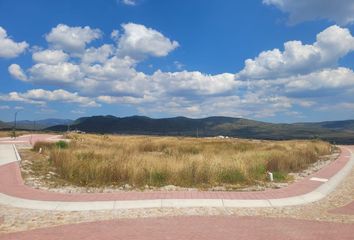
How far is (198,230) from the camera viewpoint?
7988 mm

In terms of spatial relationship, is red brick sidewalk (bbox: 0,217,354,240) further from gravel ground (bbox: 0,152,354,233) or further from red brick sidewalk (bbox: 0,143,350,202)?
red brick sidewalk (bbox: 0,143,350,202)

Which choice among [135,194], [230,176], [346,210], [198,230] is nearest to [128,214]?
[198,230]

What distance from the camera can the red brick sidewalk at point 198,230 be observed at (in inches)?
296

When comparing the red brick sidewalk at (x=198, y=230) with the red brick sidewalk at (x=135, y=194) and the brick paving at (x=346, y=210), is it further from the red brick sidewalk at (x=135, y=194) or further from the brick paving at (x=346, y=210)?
the red brick sidewalk at (x=135, y=194)

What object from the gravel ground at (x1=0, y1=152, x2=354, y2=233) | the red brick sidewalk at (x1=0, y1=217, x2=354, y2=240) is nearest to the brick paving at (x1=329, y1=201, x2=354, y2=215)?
the gravel ground at (x1=0, y1=152, x2=354, y2=233)

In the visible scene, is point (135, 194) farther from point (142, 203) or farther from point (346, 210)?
point (346, 210)

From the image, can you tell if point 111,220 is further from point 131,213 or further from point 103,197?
point 103,197

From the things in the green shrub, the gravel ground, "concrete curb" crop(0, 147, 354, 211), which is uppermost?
the green shrub

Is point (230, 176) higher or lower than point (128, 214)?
higher

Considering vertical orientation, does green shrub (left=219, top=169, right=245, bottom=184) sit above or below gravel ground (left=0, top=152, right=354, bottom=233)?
above

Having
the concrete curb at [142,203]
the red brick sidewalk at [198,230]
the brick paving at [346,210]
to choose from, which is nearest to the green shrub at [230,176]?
the concrete curb at [142,203]

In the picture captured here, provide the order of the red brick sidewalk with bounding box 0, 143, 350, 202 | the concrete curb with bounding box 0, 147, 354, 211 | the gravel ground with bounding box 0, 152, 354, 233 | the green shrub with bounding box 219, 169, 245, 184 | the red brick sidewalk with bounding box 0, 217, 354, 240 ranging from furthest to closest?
the green shrub with bounding box 219, 169, 245, 184
the red brick sidewalk with bounding box 0, 143, 350, 202
the concrete curb with bounding box 0, 147, 354, 211
the gravel ground with bounding box 0, 152, 354, 233
the red brick sidewalk with bounding box 0, 217, 354, 240

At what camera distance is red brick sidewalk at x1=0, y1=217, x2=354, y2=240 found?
751cm

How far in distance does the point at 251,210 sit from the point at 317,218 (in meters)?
1.49
